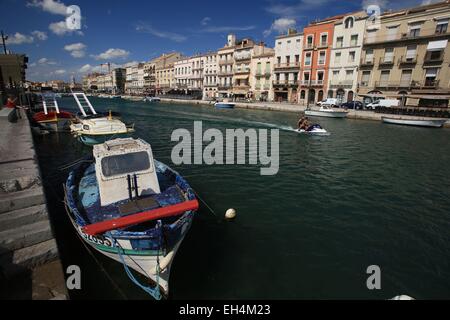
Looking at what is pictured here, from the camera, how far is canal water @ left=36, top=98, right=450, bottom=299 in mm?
6184

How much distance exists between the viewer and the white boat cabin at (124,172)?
736 cm

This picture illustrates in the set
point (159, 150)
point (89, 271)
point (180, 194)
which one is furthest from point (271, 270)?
point (159, 150)

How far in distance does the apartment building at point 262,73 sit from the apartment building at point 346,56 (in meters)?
14.9

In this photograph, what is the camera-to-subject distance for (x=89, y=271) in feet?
21.3

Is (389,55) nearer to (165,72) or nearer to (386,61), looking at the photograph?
(386,61)

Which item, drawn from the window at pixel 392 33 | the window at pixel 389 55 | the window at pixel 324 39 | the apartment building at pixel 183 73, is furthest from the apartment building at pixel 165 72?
the window at pixel 392 33

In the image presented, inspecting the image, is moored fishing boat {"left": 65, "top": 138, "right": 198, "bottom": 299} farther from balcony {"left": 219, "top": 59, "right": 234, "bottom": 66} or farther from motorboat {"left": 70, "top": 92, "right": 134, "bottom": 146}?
balcony {"left": 219, "top": 59, "right": 234, "bottom": 66}

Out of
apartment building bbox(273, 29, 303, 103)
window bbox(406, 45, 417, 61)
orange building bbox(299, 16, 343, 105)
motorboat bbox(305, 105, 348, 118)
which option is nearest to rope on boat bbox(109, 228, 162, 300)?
motorboat bbox(305, 105, 348, 118)

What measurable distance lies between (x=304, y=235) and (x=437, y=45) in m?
45.3

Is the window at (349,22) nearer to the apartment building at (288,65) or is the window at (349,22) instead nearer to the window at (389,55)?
the window at (389,55)

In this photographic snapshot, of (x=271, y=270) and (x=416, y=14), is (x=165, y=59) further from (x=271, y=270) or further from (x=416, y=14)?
(x=271, y=270)

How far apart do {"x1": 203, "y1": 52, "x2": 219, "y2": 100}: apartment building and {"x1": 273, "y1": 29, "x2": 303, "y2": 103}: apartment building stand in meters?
22.9

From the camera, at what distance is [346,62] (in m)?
48.7

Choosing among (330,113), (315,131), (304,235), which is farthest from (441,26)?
(304,235)
